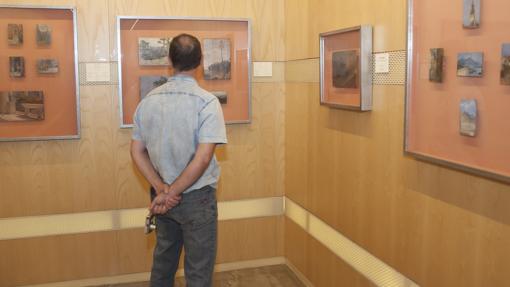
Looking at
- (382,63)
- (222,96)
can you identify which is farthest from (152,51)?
(382,63)

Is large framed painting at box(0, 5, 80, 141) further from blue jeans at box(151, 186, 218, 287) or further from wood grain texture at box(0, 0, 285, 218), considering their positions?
blue jeans at box(151, 186, 218, 287)

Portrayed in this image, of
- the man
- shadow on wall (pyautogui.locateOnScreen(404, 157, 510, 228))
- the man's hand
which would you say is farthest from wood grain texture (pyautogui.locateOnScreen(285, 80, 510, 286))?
the man's hand

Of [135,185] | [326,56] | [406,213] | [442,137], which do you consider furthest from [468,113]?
[135,185]

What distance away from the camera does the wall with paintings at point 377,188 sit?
2127mm

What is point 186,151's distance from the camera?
263 cm

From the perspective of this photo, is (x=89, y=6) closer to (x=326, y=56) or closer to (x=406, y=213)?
(x=326, y=56)

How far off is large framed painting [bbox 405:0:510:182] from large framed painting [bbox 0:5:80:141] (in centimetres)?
249

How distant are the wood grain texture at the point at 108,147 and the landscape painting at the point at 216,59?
0.24 meters

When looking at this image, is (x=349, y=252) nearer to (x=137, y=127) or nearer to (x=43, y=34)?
(x=137, y=127)

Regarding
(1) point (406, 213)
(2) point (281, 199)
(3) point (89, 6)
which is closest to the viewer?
(1) point (406, 213)

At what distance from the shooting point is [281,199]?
4371 mm

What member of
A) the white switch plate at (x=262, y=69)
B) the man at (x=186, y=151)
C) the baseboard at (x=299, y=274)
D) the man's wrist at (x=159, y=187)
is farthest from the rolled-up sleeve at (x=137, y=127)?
the baseboard at (x=299, y=274)

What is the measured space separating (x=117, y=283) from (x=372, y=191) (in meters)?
2.26

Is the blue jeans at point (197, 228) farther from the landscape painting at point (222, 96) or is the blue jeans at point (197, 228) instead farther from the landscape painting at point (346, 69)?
the landscape painting at point (222, 96)
